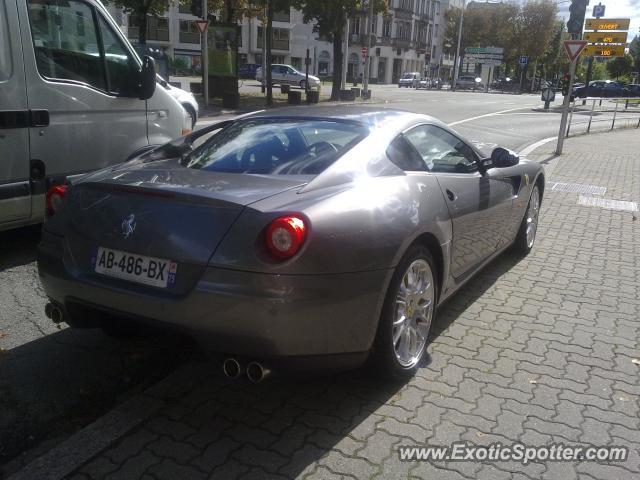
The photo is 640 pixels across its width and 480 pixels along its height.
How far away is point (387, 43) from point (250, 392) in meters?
86.2

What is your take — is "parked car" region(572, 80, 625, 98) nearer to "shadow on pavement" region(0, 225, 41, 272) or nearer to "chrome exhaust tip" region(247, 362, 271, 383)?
"shadow on pavement" region(0, 225, 41, 272)

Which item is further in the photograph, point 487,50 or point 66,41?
point 487,50

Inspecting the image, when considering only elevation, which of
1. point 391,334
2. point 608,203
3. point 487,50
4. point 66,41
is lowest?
point 608,203

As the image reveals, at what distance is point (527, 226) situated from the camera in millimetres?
5824

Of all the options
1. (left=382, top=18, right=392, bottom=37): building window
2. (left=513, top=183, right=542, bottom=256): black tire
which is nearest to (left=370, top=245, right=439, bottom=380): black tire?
(left=513, top=183, right=542, bottom=256): black tire

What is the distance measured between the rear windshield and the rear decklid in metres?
0.19

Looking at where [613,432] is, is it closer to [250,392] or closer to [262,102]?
[250,392]

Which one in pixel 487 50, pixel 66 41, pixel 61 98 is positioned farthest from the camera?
pixel 487 50

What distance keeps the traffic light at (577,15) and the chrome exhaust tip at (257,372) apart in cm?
1379

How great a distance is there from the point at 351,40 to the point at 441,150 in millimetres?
80672

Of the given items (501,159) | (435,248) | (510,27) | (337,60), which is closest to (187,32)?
(510,27)

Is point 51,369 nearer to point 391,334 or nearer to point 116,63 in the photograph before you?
point 391,334

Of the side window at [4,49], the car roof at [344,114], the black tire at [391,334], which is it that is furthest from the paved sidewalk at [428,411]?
the side window at [4,49]

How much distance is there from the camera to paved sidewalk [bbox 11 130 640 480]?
261 cm
